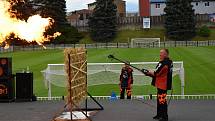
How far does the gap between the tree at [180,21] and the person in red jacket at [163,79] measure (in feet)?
235

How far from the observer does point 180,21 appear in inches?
3342

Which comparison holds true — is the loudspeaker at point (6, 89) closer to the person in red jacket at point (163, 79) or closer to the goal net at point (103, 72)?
the goal net at point (103, 72)

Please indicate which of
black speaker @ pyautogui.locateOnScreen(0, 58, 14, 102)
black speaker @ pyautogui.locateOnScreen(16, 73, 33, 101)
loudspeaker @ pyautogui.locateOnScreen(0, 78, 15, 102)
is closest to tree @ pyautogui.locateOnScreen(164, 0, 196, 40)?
black speaker @ pyautogui.locateOnScreen(16, 73, 33, 101)

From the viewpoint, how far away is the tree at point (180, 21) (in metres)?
84.7

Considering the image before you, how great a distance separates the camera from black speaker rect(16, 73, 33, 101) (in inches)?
707

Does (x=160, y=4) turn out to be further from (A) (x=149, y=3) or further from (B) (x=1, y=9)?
(B) (x=1, y=9)

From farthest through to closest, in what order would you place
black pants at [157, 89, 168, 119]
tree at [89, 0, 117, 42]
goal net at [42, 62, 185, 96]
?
tree at [89, 0, 117, 42], goal net at [42, 62, 185, 96], black pants at [157, 89, 168, 119]

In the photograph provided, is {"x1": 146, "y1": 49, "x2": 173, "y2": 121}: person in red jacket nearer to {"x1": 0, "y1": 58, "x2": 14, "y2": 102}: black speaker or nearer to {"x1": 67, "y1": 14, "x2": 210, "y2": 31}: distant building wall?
{"x1": 0, "y1": 58, "x2": 14, "y2": 102}: black speaker

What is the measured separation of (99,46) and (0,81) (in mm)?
59047

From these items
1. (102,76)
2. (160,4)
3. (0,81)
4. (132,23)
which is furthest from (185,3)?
(0,81)

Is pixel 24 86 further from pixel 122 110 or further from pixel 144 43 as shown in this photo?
pixel 144 43

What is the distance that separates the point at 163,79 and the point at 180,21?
7271 cm

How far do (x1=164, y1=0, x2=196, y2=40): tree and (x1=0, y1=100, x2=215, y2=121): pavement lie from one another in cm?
6811

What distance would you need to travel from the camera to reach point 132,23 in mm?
98375
